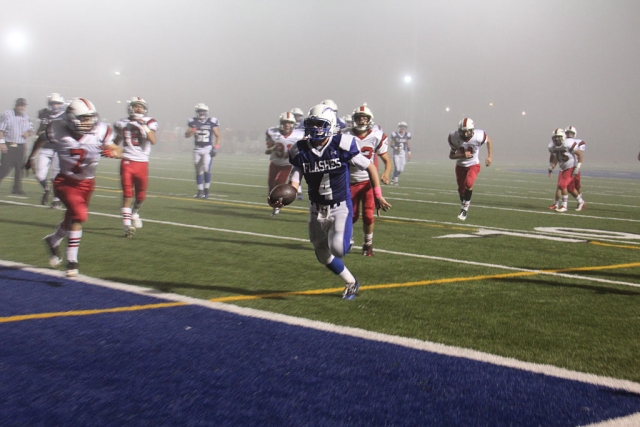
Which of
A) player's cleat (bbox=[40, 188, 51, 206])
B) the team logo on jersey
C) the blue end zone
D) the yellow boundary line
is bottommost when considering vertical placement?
the blue end zone

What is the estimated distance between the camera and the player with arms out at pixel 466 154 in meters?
12.7

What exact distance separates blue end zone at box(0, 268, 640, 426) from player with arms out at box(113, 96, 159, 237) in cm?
518

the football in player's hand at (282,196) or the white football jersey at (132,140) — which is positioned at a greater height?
the white football jersey at (132,140)

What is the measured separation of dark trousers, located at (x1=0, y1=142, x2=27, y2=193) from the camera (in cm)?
1531

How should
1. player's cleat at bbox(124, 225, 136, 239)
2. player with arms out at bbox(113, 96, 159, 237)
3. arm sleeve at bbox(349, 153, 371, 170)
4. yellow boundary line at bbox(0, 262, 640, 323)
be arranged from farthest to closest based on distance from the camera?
player with arms out at bbox(113, 96, 159, 237) → player's cleat at bbox(124, 225, 136, 239) → arm sleeve at bbox(349, 153, 371, 170) → yellow boundary line at bbox(0, 262, 640, 323)

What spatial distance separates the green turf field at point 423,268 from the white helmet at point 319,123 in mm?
1386

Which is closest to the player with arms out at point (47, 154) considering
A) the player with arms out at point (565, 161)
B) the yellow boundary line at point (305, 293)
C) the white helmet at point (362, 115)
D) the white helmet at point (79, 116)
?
the white helmet at point (79, 116)

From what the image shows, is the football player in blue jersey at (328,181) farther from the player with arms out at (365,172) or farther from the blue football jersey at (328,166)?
the player with arms out at (365,172)

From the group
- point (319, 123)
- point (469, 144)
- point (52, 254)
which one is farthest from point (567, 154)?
point (52, 254)

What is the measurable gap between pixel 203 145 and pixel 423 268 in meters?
9.35

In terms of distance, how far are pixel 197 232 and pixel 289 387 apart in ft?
21.0

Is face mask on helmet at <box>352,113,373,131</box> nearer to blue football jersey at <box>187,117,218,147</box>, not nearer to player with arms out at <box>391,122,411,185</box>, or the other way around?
blue football jersey at <box>187,117,218,147</box>

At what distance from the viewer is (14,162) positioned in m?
15.4

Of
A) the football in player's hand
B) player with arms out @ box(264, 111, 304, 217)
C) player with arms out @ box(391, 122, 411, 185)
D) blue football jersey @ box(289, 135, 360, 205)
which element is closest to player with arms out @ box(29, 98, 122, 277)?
the football in player's hand
